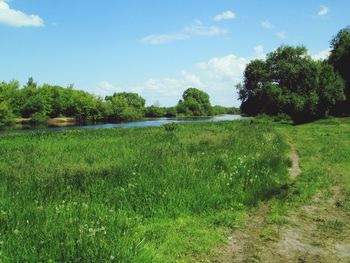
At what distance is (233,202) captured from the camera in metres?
9.45

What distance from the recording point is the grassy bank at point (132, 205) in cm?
557

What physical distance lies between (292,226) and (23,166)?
10.7 meters

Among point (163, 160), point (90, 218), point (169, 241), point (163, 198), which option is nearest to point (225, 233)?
point (169, 241)

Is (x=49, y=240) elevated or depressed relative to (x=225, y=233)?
elevated

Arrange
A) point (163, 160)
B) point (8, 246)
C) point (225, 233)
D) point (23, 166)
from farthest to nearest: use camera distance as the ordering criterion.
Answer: point (23, 166), point (163, 160), point (225, 233), point (8, 246)

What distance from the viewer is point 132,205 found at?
8867 millimetres

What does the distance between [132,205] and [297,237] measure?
409 centimetres

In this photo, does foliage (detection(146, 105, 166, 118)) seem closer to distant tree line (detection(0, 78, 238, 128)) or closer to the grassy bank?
distant tree line (detection(0, 78, 238, 128))

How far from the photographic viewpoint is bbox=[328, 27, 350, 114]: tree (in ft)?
193

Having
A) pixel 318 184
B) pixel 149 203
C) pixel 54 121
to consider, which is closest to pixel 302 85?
pixel 318 184

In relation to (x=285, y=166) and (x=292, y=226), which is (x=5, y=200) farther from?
(x=285, y=166)

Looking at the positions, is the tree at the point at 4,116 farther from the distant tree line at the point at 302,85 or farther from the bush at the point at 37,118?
the distant tree line at the point at 302,85

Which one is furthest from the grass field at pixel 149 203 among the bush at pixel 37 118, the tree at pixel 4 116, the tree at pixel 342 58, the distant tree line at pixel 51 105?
the bush at pixel 37 118

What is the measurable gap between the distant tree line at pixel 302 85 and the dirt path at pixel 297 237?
142 ft
